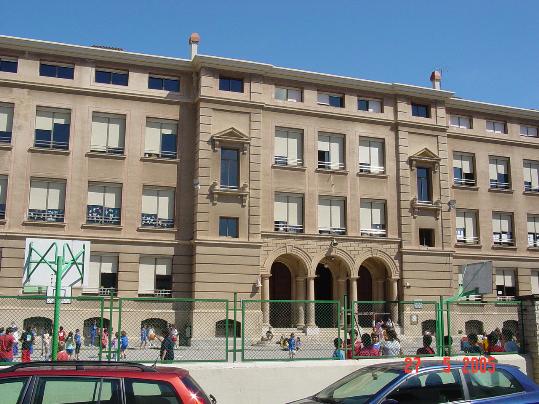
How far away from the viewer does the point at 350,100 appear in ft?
116

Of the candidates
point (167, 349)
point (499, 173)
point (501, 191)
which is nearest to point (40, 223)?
point (167, 349)

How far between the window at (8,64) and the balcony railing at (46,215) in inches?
285

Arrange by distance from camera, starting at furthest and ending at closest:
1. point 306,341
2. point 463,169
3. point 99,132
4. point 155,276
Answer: point 463,169, point 99,132, point 155,276, point 306,341

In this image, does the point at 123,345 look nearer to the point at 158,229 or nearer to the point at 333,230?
the point at 158,229

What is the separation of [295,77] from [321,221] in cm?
837

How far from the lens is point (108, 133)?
1232 inches

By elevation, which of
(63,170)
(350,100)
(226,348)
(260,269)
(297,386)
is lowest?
(297,386)

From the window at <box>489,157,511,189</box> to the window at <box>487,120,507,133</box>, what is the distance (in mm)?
1869

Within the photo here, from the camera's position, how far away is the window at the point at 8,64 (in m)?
29.9

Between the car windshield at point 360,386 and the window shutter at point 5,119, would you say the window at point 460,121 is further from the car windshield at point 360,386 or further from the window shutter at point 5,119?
the car windshield at point 360,386

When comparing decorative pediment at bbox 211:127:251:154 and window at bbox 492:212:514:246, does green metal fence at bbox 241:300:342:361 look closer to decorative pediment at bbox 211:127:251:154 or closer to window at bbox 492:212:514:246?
decorative pediment at bbox 211:127:251:154

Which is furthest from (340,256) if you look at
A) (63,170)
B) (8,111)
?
(8,111)

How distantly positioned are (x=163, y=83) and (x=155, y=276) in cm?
1055

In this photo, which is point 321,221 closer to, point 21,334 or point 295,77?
point 295,77
